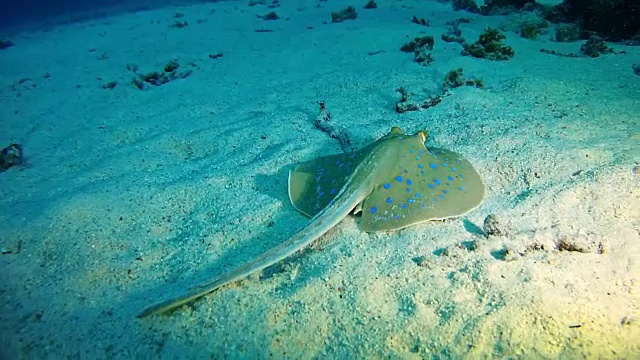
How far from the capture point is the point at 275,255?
2.63 m

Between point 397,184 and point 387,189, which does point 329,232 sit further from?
point 397,184

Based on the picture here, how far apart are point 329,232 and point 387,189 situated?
0.72 meters

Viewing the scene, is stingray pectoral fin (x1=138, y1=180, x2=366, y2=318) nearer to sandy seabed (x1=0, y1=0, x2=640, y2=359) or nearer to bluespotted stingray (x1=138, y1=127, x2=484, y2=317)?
bluespotted stingray (x1=138, y1=127, x2=484, y2=317)

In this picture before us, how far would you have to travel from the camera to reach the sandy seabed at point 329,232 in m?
2.42

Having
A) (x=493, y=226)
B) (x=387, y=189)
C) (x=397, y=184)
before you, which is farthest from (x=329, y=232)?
(x=493, y=226)

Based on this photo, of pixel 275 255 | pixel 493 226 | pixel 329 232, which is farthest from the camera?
pixel 329 232

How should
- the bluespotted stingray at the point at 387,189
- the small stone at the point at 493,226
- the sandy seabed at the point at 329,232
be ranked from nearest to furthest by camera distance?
the sandy seabed at the point at 329,232 < the small stone at the point at 493,226 < the bluespotted stingray at the point at 387,189

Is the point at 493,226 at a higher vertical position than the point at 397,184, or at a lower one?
lower

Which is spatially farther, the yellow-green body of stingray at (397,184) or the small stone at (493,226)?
the yellow-green body of stingray at (397,184)

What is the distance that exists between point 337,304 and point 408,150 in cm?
185

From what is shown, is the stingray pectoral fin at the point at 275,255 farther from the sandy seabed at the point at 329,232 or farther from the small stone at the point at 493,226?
the small stone at the point at 493,226

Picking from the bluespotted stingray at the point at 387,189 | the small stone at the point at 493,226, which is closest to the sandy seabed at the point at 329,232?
the small stone at the point at 493,226

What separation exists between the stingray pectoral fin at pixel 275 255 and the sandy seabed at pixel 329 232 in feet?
0.64

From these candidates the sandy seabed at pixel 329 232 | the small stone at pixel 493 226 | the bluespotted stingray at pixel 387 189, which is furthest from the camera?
the bluespotted stingray at pixel 387 189
